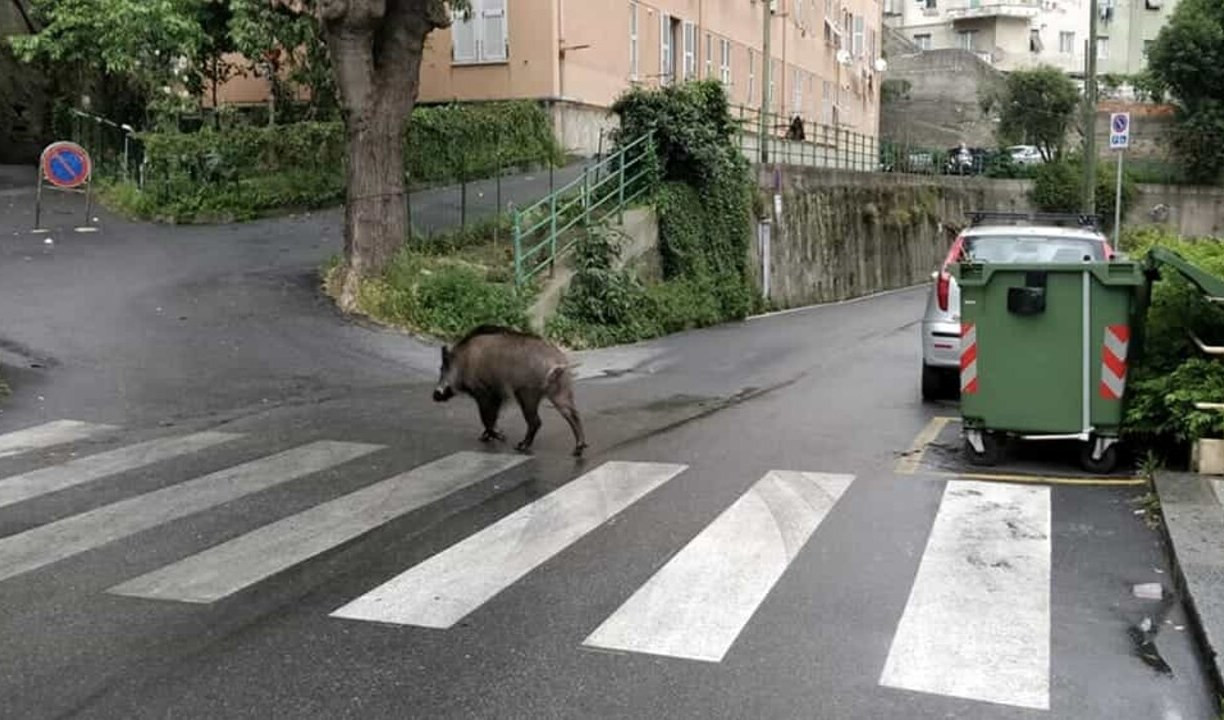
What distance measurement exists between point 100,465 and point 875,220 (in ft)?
93.8

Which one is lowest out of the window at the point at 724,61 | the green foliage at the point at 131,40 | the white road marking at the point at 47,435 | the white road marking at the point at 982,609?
the white road marking at the point at 982,609

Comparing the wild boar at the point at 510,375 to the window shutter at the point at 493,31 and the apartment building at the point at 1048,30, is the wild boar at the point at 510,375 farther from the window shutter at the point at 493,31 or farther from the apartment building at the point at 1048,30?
the apartment building at the point at 1048,30

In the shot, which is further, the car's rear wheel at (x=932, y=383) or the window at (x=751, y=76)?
the window at (x=751, y=76)

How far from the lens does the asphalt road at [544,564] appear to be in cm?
453

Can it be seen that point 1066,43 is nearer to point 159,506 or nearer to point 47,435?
point 47,435

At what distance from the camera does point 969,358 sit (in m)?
8.30

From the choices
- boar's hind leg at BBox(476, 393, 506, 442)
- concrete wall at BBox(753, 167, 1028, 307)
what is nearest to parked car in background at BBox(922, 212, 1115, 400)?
boar's hind leg at BBox(476, 393, 506, 442)

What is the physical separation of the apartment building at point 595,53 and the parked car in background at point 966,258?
17149 millimetres

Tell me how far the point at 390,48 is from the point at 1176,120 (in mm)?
40390

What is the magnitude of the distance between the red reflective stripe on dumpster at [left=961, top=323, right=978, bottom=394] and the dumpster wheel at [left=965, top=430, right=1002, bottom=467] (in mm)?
342

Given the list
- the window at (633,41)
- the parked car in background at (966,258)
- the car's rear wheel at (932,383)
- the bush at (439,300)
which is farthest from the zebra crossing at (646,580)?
the window at (633,41)

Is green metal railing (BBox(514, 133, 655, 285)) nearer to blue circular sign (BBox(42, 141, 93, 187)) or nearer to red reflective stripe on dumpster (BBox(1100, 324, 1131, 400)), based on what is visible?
blue circular sign (BBox(42, 141, 93, 187))

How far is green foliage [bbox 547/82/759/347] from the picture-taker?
56.2ft

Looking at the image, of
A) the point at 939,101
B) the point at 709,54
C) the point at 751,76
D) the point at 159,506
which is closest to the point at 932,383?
the point at 159,506
